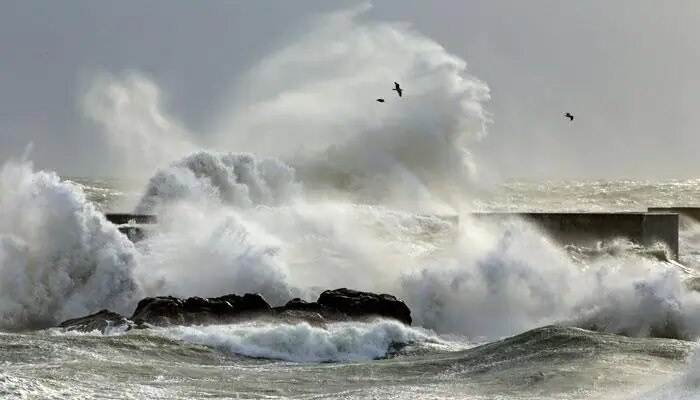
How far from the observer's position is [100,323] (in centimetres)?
1588

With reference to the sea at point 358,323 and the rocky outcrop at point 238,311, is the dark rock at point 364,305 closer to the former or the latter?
the rocky outcrop at point 238,311

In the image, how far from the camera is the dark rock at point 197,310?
52.7 ft

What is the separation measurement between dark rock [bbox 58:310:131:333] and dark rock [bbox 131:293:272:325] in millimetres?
268

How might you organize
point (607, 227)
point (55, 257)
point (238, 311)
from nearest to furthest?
point (238, 311) < point (55, 257) < point (607, 227)

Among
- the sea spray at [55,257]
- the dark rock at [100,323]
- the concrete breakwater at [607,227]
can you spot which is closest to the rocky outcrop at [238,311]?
the dark rock at [100,323]

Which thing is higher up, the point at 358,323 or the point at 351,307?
the point at 351,307

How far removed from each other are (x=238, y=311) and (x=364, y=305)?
6.49 feet

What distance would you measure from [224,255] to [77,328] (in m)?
5.18

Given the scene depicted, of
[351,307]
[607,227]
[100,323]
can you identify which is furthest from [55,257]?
[607,227]

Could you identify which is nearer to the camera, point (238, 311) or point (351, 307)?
point (238, 311)

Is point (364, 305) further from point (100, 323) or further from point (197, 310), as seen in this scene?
point (100, 323)

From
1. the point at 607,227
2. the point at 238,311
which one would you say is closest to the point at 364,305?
the point at 238,311

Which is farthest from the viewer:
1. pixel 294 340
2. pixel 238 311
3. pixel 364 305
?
pixel 364 305

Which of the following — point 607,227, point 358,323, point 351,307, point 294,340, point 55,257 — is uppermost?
point 607,227
